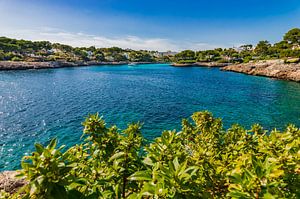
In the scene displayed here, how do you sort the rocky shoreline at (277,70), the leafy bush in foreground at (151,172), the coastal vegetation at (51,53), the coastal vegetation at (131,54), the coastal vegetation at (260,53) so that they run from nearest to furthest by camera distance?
the leafy bush in foreground at (151,172) < the rocky shoreline at (277,70) < the coastal vegetation at (260,53) < the coastal vegetation at (131,54) < the coastal vegetation at (51,53)

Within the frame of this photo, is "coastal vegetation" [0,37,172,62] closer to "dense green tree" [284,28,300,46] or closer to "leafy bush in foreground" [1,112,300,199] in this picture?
"dense green tree" [284,28,300,46]

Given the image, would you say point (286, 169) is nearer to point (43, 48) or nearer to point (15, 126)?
point (15, 126)

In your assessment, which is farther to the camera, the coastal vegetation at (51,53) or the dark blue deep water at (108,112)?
the coastal vegetation at (51,53)

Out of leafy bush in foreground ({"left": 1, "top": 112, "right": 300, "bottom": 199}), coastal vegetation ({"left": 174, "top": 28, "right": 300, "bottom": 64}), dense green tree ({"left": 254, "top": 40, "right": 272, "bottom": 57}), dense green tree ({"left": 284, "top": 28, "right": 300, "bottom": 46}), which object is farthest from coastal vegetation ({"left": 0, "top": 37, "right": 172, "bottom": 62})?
leafy bush in foreground ({"left": 1, "top": 112, "right": 300, "bottom": 199})

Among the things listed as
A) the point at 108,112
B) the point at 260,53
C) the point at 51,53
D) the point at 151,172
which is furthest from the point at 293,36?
the point at 51,53

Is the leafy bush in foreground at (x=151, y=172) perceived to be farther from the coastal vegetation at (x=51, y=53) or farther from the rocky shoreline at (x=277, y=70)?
the coastal vegetation at (x=51, y=53)

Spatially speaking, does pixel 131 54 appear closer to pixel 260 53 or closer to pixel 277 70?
pixel 260 53

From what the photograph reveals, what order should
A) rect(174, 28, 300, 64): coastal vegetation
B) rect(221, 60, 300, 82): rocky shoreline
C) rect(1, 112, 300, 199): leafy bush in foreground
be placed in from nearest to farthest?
rect(1, 112, 300, 199): leafy bush in foreground, rect(221, 60, 300, 82): rocky shoreline, rect(174, 28, 300, 64): coastal vegetation

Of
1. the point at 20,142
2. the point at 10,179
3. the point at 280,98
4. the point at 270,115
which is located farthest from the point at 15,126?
the point at 280,98

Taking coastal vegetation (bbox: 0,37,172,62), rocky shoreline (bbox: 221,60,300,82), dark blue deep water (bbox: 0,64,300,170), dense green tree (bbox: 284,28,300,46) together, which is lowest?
dark blue deep water (bbox: 0,64,300,170)

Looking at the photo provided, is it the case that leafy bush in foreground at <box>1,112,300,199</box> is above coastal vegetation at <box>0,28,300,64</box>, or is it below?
below

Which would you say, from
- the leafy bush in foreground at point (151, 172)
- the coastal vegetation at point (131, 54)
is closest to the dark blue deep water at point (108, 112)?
the leafy bush in foreground at point (151, 172)

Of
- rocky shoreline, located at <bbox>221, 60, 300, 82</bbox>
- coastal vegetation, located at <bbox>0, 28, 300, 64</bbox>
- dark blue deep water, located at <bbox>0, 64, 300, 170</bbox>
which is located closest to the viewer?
dark blue deep water, located at <bbox>0, 64, 300, 170</bbox>

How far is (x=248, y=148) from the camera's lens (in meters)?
4.91
